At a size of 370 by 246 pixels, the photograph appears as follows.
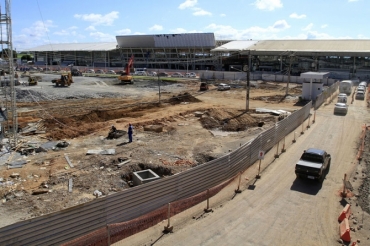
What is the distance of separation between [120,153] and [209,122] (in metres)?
12.5

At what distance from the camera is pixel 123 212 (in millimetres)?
12047

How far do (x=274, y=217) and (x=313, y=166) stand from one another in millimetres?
5044

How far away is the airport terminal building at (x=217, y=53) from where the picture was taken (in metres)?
81.1

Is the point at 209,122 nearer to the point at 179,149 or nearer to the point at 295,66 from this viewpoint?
the point at 179,149

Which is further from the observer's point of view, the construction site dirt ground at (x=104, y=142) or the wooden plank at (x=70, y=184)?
the wooden plank at (x=70, y=184)

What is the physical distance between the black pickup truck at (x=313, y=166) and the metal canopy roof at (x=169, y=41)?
86939 millimetres

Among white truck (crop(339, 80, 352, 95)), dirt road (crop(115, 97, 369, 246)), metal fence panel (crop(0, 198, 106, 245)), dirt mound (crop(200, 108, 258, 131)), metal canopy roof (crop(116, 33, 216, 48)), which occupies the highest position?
metal canopy roof (crop(116, 33, 216, 48))

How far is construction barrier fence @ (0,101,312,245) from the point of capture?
9.68 m

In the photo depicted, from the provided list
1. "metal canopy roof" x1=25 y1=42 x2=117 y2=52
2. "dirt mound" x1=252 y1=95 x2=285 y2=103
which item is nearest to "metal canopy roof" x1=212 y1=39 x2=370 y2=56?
"dirt mound" x1=252 y1=95 x2=285 y2=103

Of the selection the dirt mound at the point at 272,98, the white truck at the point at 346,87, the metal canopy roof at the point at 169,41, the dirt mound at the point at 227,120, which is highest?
the metal canopy roof at the point at 169,41

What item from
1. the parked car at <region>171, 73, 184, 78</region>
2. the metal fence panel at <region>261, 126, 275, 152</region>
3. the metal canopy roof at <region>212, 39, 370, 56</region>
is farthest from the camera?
the parked car at <region>171, 73, 184, 78</region>

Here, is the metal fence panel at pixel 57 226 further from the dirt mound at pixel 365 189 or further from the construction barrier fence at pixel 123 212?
the dirt mound at pixel 365 189

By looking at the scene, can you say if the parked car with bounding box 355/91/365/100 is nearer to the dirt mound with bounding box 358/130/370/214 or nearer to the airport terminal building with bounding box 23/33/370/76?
the airport terminal building with bounding box 23/33/370/76

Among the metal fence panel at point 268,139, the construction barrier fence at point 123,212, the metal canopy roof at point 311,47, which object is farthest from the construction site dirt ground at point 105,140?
the metal canopy roof at point 311,47
